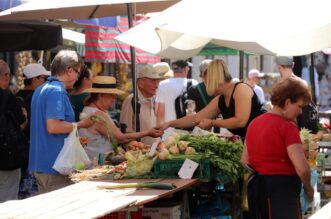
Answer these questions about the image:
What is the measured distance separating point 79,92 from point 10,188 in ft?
4.04

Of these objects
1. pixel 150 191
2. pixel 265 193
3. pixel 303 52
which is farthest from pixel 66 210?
pixel 303 52

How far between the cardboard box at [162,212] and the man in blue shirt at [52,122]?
86 centimetres

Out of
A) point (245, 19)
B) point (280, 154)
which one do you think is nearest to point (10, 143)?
point (245, 19)

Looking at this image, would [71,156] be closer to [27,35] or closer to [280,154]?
[280,154]

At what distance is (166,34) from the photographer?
7.30 m

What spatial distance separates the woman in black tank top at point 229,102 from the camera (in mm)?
7715

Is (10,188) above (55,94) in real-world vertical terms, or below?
below

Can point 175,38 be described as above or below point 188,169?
above

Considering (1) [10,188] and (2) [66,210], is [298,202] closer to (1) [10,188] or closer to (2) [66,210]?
(2) [66,210]

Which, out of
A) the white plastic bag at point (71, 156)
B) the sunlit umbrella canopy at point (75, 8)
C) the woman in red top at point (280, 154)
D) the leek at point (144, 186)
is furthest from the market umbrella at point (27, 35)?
the woman in red top at point (280, 154)

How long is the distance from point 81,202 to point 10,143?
2672 millimetres

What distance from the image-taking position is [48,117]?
268 inches

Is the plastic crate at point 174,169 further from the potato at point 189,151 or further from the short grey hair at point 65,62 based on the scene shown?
the short grey hair at point 65,62

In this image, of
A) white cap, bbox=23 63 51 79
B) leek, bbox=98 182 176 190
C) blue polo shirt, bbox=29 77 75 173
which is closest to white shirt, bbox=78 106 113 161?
blue polo shirt, bbox=29 77 75 173
